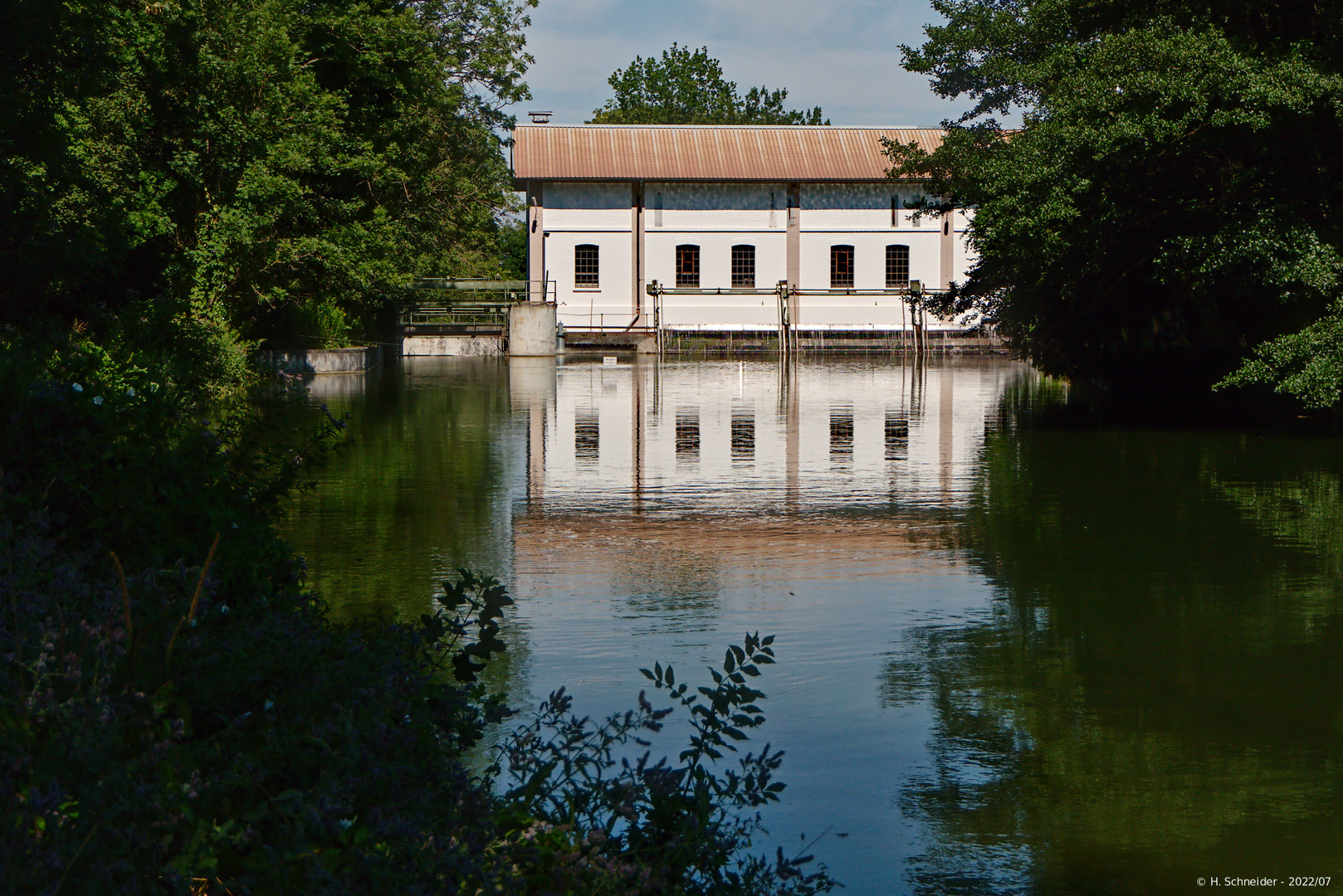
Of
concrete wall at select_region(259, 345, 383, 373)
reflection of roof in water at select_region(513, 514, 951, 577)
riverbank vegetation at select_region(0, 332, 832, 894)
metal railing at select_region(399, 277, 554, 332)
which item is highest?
metal railing at select_region(399, 277, 554, 332)

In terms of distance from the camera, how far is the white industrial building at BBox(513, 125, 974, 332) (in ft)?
178

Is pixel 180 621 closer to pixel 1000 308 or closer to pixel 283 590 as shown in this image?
pixel 283 590

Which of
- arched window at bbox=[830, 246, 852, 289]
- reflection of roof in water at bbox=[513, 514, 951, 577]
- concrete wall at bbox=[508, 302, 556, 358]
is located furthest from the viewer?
arched window at bbox=[830, 246, 852, 289]

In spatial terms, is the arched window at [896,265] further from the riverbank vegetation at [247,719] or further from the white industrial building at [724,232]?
the riverbank vegetation at [247,719]

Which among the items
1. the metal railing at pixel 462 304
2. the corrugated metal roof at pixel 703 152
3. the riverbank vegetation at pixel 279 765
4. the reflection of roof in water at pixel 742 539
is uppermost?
the corrugated metal roof at pixel 703 152

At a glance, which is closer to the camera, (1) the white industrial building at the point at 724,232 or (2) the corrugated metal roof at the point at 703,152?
(2) the corrugated metal roof at the point at 703,152

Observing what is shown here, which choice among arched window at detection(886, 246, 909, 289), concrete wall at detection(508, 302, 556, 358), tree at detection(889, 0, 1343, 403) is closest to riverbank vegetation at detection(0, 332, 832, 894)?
tree at detection(889, 0, 1343, 403)

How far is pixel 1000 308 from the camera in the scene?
29.5 m

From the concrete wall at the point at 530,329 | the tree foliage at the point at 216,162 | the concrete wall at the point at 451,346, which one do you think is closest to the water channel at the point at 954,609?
the tree foliage at the point at 216,162

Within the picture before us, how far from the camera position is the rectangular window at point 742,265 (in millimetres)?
55094

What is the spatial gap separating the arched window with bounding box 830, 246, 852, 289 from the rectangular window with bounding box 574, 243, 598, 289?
8971 mm

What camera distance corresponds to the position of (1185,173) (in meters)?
20.7

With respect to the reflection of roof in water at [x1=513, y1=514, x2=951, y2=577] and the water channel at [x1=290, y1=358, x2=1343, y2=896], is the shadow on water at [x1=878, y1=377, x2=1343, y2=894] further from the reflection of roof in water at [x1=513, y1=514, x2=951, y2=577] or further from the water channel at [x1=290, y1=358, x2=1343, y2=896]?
the reflection of roof in water at [x1=513, y1=514, x2=951, y2=577]

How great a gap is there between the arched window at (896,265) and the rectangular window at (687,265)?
23.8 ft
